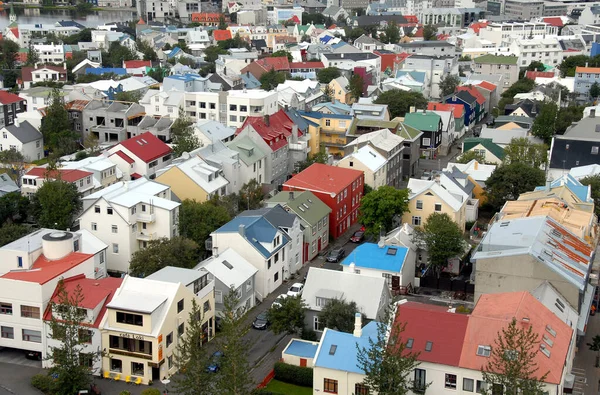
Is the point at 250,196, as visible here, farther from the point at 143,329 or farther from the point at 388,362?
the point at 388,362

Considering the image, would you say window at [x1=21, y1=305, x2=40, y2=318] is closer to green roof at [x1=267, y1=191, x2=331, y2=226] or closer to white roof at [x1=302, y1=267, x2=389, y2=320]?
white roof at [x1=302, y1=267, x2=389, y2=320]

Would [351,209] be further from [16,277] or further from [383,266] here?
[16,277]

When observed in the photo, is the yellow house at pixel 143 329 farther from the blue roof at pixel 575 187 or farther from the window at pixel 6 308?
the blue roof at pixel 575 187

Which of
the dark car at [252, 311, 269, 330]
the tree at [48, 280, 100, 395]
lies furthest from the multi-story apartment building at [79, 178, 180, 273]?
the tree at [48, 280, 100, 395]

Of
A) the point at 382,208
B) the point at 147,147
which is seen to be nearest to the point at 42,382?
the point at 382,208

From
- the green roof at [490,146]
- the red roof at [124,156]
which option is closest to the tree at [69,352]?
the red roof at [124,156]

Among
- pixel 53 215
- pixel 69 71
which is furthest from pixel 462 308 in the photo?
pixel 69 71
